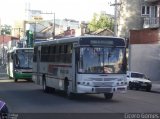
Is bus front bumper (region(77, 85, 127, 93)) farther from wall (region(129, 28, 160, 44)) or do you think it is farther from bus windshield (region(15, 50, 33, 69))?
wall (region(129, 28, 160, 44))

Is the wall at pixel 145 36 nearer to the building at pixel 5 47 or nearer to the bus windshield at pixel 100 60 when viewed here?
the bus windshield at pixel 100 60

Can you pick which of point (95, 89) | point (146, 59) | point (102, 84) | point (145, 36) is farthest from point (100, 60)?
point (145, 36)

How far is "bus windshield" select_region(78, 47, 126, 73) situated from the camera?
923 inches

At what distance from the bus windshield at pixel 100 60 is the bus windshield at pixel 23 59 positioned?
21.3 metres

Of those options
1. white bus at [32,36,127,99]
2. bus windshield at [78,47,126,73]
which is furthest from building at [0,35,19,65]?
bus windshield at [78,47,126,73]

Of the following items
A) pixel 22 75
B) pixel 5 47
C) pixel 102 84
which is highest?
pixel 102 84

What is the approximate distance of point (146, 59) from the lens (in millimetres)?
56625

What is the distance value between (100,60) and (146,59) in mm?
33667

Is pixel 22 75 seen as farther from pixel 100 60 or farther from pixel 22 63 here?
pixel 100 60

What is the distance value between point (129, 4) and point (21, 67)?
103 ft

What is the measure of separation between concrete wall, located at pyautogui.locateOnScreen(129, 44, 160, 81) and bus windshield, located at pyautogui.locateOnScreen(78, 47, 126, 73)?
101 feet

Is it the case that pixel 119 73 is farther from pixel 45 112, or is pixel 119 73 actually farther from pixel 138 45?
pixel 138 45

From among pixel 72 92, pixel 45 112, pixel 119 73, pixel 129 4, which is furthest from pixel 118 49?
pixel 129 4

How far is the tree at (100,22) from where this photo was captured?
116250 millimetres
